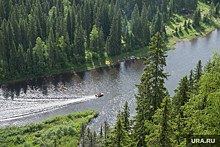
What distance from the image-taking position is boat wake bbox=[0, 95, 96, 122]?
335 ft

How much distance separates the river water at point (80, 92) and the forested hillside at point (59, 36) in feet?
35.0

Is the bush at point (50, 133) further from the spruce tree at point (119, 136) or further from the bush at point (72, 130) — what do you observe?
the spruce tree at point (119, 136)

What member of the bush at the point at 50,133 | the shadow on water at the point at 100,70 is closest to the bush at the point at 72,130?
the bush at the point at 50,133

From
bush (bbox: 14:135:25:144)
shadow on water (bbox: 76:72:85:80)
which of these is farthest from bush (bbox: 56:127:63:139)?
shadow on water (bbox: 76:72:85:80)

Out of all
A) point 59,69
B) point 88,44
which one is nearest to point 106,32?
point 88,44

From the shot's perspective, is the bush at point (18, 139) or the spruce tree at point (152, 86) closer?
the spruce tree at point (152, 86)

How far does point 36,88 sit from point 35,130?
122 ft

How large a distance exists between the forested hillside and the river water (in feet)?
35.0

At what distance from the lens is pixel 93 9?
17900cm

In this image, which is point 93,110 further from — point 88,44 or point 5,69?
point 88,44

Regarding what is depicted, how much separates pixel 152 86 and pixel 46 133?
5374 cm

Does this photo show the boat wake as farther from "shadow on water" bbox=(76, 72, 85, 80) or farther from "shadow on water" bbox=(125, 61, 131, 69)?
"shadow on water" bbox=(125, 61, 131, 69)

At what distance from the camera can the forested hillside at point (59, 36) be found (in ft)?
442

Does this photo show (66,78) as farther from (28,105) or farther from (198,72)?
(198,72)
